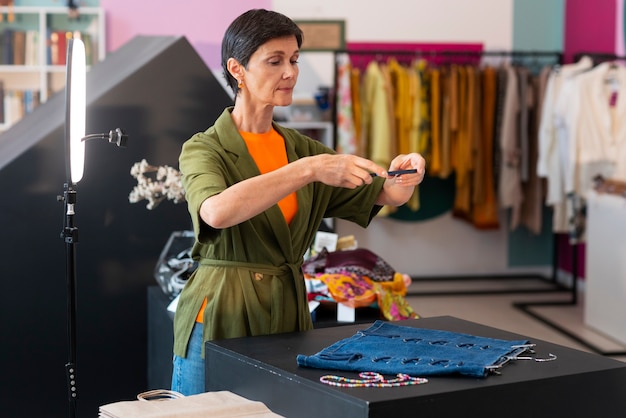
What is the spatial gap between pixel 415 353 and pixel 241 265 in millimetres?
461

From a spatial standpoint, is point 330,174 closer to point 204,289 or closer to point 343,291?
point 204,289

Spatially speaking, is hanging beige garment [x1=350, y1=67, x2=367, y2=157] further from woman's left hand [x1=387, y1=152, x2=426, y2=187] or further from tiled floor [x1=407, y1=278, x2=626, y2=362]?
woman's left hand [x1=387, y1=152, x2=426, y2=187]

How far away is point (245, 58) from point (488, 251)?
5689 mm

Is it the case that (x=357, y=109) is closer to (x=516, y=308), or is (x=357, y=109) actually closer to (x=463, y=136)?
(x=463, y=136)

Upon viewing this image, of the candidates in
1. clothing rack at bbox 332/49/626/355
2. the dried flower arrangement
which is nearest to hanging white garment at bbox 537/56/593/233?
clothing rack at bbox 332/49/626/355

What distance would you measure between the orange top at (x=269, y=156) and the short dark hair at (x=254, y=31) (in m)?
0.17

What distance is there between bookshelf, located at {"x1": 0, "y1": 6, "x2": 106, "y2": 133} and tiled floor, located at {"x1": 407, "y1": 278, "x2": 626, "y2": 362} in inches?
122

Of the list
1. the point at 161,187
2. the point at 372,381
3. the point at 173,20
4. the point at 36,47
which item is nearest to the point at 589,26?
the point at 173,20

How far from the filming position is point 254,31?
6.49 ft

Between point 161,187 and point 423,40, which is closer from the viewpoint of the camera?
point 161,187

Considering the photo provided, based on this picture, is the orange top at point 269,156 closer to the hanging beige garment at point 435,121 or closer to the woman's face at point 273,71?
the woman's face at point 273,71

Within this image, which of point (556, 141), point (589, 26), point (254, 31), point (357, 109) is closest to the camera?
point (254, 31)

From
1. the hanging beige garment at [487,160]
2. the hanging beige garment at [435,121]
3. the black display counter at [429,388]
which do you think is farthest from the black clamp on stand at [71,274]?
the hanging beige garment at [487,160]

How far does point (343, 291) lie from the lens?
10.2 ft
